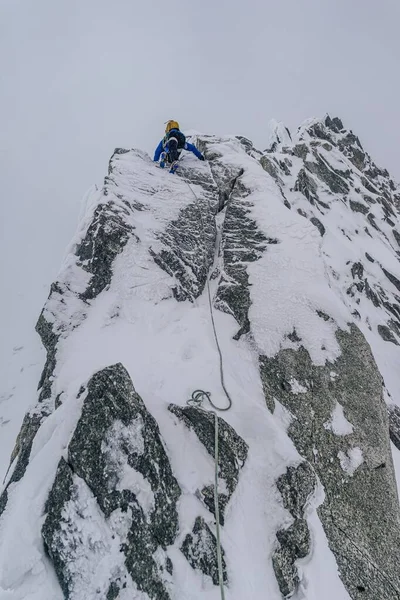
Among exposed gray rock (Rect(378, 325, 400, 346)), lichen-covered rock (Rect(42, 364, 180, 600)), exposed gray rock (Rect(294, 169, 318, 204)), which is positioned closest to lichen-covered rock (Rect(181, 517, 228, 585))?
lichen-covered rock (Rect(42, 364, 180, 600))

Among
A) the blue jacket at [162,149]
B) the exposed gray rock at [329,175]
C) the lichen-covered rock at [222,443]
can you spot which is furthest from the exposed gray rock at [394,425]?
the exposed gray rock at [329,175]

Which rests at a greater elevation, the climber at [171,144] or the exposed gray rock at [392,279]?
the climber at [171,144]

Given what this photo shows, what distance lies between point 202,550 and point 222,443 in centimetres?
135

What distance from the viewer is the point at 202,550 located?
13.7 feet

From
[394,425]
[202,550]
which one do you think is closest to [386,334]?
[394,425]

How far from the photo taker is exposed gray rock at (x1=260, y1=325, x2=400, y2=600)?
534cm

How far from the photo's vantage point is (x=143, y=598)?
3.74 m

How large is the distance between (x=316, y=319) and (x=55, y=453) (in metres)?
6.08

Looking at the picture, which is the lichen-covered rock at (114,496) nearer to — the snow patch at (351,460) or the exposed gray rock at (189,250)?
the snow patch at (351,460)

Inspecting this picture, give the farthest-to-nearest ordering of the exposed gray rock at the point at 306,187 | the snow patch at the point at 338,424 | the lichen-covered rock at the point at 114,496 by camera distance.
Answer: the exposed gray rock at the point at 306,187
the snow patch at the point at 338,424
the lichen-covered rock at the point at 114,496

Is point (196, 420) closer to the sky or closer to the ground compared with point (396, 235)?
closer to the ground

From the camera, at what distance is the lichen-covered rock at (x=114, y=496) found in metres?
3.74

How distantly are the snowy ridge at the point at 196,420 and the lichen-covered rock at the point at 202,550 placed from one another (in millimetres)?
16

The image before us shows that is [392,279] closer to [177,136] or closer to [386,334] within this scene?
[386,334]
